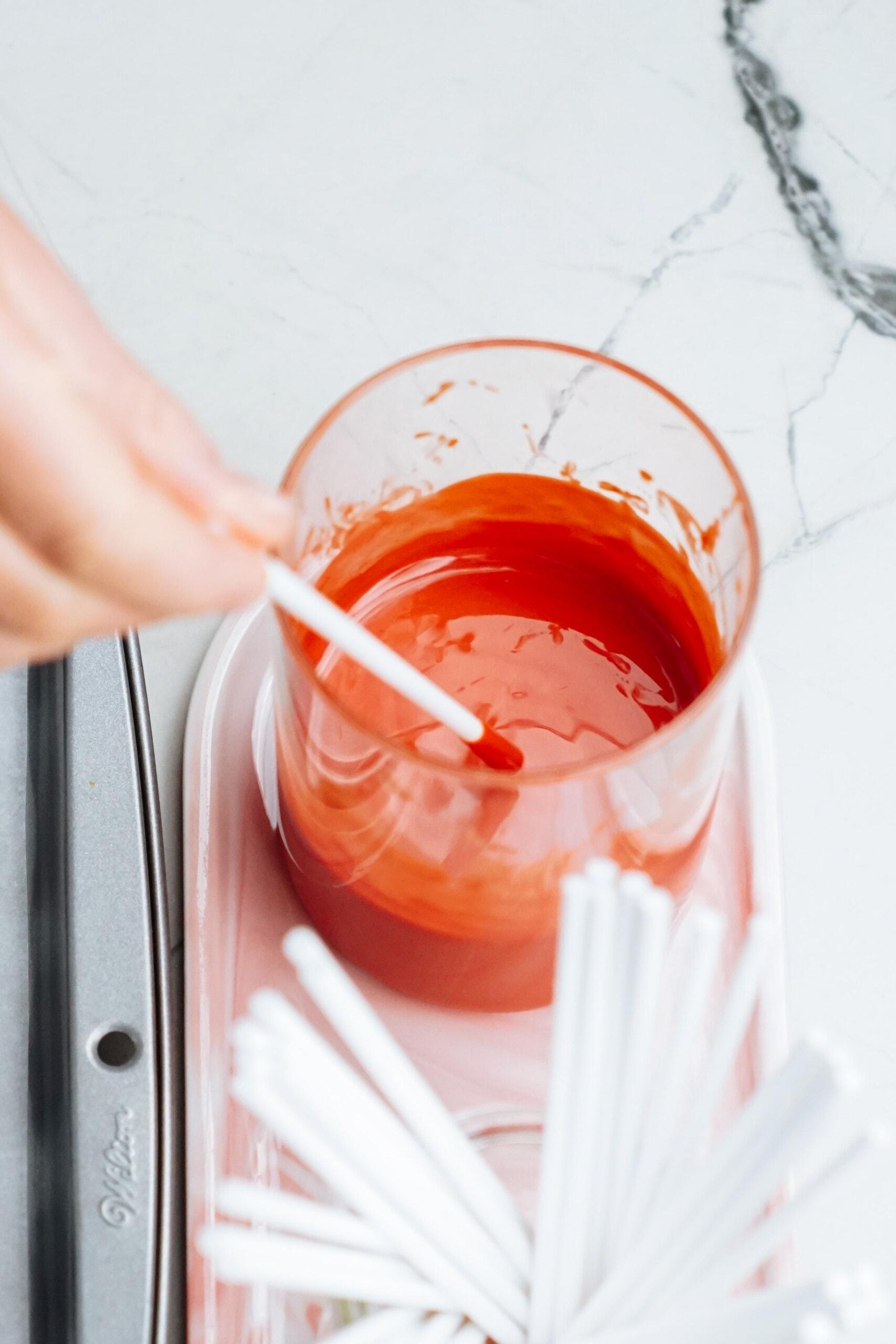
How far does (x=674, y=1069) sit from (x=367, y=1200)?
6 centimetres

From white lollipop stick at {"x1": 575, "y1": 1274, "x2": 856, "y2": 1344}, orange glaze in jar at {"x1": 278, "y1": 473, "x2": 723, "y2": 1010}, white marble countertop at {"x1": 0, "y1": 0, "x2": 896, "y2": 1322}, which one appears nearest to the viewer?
white lollipop stick at {"x1": 575, "y1": 1274, "x2": 856, "y2": 1344}

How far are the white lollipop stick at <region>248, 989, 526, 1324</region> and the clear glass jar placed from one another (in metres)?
0.07

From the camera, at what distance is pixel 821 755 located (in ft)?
1.46

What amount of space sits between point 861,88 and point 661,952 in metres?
0.44

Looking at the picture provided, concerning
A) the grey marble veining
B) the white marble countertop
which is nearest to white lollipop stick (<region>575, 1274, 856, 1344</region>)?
the white marble countertop

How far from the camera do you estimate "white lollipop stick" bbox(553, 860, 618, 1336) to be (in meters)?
0.24

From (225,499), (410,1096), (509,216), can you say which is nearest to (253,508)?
(225,499)

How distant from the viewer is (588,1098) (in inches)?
10.2

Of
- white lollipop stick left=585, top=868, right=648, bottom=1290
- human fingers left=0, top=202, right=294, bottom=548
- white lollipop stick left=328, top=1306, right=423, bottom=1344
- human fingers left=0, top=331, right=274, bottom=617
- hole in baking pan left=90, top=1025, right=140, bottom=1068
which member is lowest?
hole in baking pan left=90, top=1025, right=140, bottom=1068

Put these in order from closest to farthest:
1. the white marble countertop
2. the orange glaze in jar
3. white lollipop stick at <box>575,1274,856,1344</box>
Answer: white lollipop stick at <box>575,1274,856,1344</box>, the orange glaze in jar, the white marble countertop

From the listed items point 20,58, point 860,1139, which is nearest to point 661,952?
point 860,1139

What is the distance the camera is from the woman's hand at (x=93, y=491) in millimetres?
230

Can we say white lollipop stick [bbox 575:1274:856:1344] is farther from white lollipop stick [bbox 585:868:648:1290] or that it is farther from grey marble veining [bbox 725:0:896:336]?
grey marble veining [bbox 725:0:896:336]

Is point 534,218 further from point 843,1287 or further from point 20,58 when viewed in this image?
point 843,1287
